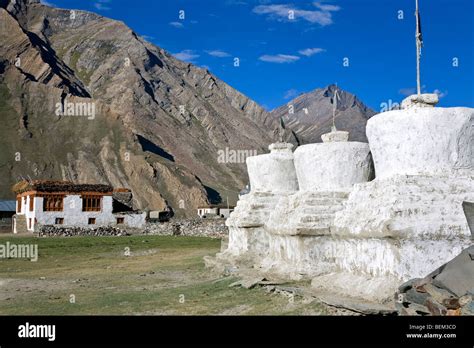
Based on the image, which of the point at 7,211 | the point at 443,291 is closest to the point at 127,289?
the point at 443,291

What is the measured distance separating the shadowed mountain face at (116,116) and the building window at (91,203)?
31.6 meters

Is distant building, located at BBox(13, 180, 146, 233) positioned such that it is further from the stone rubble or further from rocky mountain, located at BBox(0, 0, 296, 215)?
the stone rubble

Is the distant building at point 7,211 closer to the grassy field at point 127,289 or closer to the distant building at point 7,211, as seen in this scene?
the distant building at point 7,211

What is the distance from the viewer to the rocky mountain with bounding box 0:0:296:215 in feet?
296

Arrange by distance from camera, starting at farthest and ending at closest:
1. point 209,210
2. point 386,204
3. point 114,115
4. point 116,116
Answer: point 116,116 → point 114,115 → point 209,210 → point 386,204

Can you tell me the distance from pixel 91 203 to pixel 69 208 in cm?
212

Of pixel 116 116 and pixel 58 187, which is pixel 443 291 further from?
pixel 116 116

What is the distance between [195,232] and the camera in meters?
42.2

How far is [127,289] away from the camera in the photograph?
577 inches

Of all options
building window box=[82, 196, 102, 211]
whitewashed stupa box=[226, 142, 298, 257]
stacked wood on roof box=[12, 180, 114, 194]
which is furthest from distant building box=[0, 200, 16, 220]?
whitewashed stupa box=[226, 142, 298, 257]

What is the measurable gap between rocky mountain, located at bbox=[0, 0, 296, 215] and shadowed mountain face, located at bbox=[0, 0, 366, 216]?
22 cm

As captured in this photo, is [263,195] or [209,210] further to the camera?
[209,210]

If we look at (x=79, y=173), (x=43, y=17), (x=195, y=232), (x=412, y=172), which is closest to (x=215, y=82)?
(x=43, y=17)

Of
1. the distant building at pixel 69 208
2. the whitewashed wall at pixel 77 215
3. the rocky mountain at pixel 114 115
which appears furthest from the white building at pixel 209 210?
the whitewashed wall at pixel 77 215
